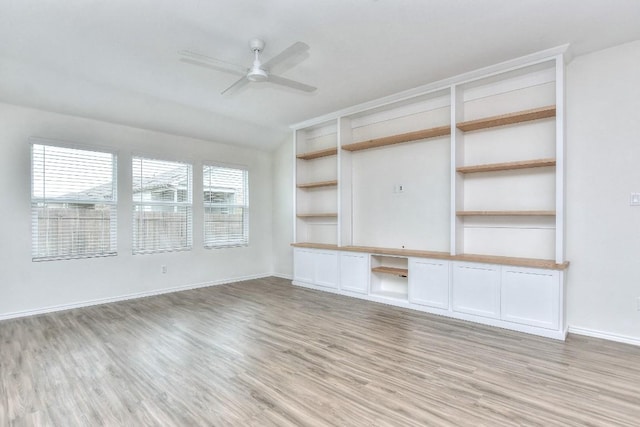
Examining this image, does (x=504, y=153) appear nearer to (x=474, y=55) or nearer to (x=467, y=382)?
(x=474, y=55)

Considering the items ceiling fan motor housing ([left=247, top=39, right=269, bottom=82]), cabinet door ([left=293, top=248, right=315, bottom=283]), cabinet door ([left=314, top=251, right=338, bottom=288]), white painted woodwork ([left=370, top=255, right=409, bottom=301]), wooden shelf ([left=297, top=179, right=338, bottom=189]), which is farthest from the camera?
cabinet door ([left=293, top=248, right=315, bottom=283])

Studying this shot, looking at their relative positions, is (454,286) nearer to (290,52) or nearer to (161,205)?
(290,52)

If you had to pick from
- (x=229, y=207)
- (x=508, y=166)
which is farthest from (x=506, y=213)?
(x=229, y=207)

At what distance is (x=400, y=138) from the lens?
457 cm

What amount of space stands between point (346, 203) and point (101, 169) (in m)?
3.58

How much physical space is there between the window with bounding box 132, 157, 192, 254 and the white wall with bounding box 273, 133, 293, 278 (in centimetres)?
174

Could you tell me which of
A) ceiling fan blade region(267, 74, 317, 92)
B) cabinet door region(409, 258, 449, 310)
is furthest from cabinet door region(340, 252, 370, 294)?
ceiling fan blade region(267, 74, 317, 92)

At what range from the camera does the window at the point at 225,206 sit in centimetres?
586

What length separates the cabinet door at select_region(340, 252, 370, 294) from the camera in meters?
4.80

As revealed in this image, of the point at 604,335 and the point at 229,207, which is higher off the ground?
the point at 229,207

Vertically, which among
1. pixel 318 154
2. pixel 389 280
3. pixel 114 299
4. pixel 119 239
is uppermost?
pixel 318 154

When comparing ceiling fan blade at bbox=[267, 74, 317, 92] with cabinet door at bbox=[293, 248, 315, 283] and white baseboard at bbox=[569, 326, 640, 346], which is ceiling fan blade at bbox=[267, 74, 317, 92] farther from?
white baseboard at bbox=[569, 326, 640, 346]

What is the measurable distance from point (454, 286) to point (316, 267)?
2278 millimetres

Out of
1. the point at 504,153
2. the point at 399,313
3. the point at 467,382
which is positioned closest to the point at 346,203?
the point at 399,313
